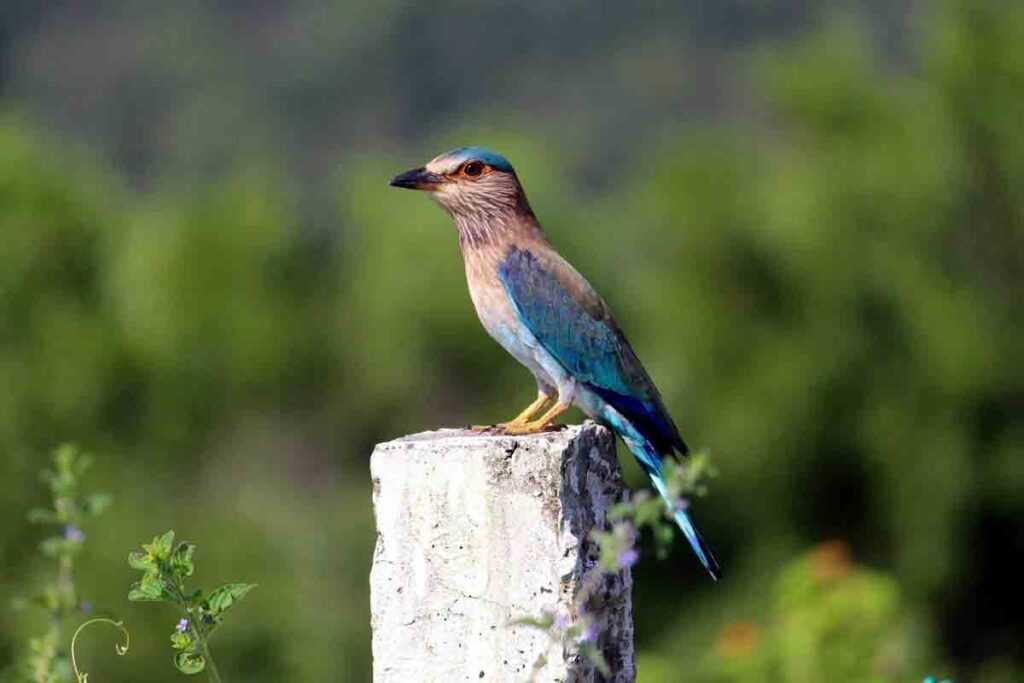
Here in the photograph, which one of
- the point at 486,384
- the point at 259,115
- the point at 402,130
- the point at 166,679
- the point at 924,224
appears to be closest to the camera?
the point at 166,679

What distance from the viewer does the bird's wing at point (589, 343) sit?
5.64 m

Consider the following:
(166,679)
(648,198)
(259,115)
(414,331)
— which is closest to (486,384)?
(414,331)

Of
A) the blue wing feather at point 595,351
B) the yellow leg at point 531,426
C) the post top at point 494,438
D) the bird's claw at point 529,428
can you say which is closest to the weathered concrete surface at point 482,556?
the post top at point 494,438

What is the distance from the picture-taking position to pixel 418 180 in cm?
611

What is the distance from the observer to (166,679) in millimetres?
13430

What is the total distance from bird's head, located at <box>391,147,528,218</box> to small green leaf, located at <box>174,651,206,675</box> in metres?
2.34

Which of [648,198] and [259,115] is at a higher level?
[259,115]

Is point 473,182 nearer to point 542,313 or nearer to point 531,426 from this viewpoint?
point 542,313

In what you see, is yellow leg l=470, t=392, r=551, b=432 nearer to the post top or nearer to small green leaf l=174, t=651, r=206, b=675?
the post top

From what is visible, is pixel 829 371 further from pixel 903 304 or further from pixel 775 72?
pixel 775 72

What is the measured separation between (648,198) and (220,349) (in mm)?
5165

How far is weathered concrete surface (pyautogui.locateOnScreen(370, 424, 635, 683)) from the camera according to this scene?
12.6 ft

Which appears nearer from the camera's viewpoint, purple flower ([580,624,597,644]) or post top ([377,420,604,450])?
purple flower ([580,624,597,644])

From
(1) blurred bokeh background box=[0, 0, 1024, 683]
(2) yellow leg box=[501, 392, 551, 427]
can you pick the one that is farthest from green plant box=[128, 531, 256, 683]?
(1) blurred bokeh background box=[0, 0, 1024, 683]
